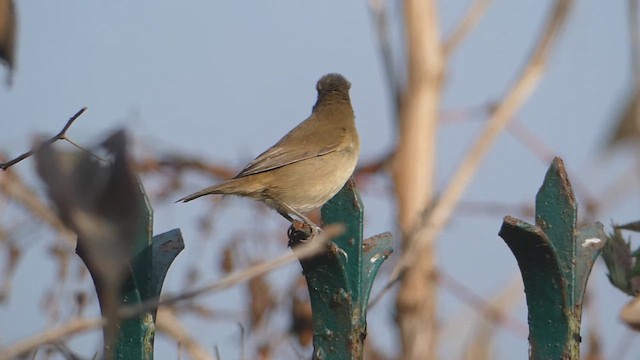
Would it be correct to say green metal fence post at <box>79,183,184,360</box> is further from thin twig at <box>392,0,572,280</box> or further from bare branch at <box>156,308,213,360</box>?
thin twig at <box>392,0,572,280</box>

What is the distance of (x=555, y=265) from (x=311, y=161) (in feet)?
8.07

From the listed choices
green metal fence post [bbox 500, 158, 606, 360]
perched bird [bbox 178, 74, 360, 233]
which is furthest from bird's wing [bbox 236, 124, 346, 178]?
green metal fence post [bbox 500, 158, 606, 360]


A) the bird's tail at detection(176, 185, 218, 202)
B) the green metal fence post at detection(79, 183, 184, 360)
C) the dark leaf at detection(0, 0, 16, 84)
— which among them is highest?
the bird's tail at detection(176, 185, 218, 202)

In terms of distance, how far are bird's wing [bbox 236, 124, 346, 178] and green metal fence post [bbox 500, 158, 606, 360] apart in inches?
92.4

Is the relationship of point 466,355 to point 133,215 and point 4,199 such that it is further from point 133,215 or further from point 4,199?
point 133,215

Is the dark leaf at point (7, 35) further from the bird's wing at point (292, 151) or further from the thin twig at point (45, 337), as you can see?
the bird's wing at point (292, 151)

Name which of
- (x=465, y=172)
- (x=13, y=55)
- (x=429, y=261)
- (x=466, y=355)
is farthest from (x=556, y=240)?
(x=429, y=261)

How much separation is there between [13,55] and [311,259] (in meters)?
0.85

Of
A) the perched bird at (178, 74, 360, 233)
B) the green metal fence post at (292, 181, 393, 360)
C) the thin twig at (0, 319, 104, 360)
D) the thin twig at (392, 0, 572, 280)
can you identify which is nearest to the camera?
the thin twig at (0, 319, 104, 360)

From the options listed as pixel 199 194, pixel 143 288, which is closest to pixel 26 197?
pixel 199 194

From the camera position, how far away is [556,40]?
209 inches

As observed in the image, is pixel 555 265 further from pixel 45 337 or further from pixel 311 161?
pixel 311 161

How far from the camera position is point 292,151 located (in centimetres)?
430

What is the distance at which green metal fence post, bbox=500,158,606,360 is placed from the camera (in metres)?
1.86
